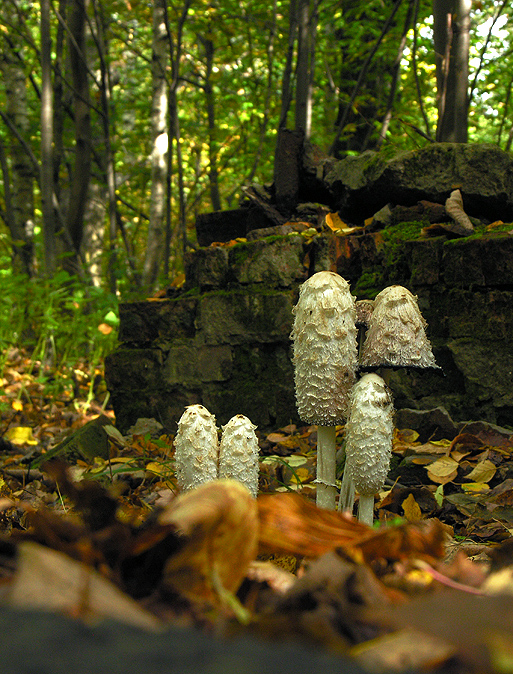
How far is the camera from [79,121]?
6.25 m

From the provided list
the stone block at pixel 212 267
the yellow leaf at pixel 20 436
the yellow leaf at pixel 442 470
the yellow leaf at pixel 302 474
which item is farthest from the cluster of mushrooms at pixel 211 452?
the yellow leaf at pixel 20 436

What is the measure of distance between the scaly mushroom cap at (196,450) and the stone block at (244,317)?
160 cm

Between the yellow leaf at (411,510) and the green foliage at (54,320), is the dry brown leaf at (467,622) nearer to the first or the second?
the yellow leaf at (411,510)

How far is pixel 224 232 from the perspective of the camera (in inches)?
171

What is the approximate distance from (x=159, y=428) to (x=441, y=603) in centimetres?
324

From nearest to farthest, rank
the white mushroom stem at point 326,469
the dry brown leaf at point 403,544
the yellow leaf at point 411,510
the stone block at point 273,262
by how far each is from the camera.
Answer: the dry brown leaf at point 403,544, the white mushroom stem at point 326,469, the yellow leaf at point 411,510, the stone block at point 273,262

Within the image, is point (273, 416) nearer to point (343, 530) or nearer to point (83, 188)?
point (343, 530)

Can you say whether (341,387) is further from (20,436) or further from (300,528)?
(20,436)

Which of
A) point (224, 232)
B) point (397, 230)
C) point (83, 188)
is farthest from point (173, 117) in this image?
point (397, 230)

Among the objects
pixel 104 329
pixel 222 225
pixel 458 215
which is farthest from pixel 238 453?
pixel 104 329

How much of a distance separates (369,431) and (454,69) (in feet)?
11.7

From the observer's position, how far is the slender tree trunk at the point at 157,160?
5980 mm

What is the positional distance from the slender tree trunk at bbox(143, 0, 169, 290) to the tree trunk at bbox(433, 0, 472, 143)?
3.00 metres

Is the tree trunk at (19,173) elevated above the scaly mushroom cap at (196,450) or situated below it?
above
